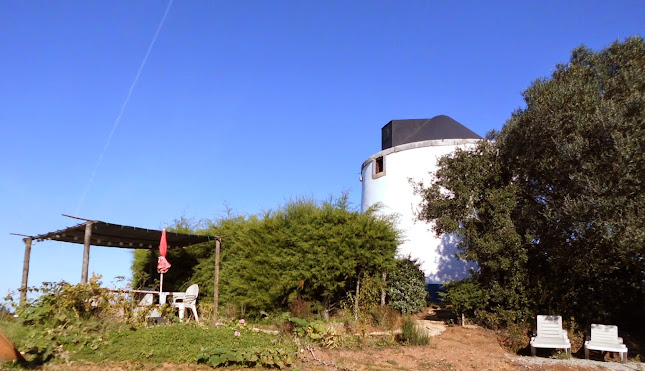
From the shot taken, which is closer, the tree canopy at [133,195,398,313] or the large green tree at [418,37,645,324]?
the large green tree at [418,37,645,324]

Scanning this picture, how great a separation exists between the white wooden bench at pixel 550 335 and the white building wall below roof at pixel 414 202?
23.0 ft

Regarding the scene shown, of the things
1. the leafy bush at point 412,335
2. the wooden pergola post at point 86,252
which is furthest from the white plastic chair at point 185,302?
the leafy bush at point 412,335

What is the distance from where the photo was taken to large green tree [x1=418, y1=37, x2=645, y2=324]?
8.66m

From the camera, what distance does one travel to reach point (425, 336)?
9.27 m

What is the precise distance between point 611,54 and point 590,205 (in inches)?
130

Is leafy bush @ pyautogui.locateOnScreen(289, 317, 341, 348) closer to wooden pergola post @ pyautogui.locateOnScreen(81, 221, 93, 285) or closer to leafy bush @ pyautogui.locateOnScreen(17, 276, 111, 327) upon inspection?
leafy bush @ pyautogui.locateOnScreen(17, 276, 111, 327)

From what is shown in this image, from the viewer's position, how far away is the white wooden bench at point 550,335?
29.0 feet

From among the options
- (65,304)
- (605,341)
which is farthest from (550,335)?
(65,304)

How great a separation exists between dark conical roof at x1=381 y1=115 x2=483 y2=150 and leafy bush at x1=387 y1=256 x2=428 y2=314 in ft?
33.2

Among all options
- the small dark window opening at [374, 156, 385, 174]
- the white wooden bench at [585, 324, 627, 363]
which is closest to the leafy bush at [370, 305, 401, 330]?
the white wooden bench at [585, 324, 627, 363]

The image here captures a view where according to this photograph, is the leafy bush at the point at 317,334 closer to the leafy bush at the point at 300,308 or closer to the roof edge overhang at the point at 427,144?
the leafy bush at the point at 300,308

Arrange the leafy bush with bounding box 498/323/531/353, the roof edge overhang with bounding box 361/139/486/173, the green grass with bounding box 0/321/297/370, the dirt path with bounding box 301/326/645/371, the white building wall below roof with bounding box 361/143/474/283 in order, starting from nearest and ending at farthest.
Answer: the green grass with bounding box 0/321/297/370, the dirt path with bounding box 301/326/645/371, the leafy bush with bounding box 498/323/531/353, the white building wall below roof with bounding box 361/143/474/283, the roof edge overhang with bounding box 361/139/486/173

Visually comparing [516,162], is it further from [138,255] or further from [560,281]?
[138,255]

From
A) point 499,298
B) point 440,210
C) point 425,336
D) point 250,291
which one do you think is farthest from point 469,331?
point 250,291
